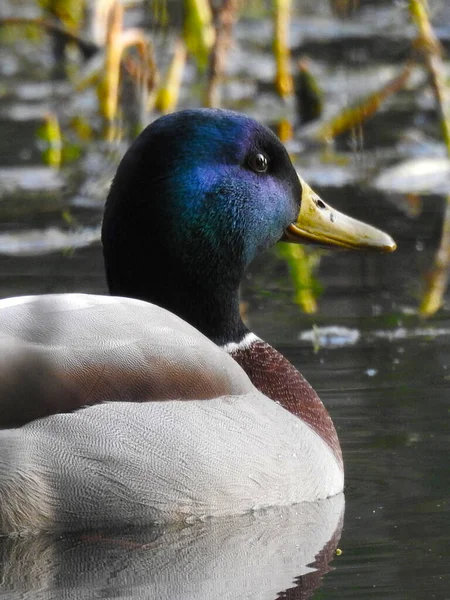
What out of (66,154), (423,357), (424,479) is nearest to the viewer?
(424,479)

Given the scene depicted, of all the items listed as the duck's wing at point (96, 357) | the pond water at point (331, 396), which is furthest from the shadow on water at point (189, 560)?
the duck's wing at point (96, 357)

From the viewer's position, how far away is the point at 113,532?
500cm

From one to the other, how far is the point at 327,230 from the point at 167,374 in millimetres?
1488

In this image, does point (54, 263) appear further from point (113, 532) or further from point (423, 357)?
point (113, 532)

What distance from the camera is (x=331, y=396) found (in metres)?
6.54

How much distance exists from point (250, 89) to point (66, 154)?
2.63m

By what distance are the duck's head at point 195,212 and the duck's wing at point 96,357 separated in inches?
16.3

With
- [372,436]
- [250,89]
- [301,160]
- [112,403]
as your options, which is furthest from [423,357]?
[250,89]

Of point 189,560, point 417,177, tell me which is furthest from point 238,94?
point 189,560

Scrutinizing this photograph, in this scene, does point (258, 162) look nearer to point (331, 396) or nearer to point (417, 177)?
point (331, 396)

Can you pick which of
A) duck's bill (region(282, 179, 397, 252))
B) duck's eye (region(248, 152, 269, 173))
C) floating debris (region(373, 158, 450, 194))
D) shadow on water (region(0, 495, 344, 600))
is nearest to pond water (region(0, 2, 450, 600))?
shadow on water (region(0, 495, 344, 600))

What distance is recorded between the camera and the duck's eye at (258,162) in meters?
5.89

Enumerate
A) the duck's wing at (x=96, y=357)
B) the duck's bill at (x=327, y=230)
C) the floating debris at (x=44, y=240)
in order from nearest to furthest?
the duck's wing at (x=96, y=357) → the duck's bill at (x=327, y=230) → the floating debris at (x=44, y=240)

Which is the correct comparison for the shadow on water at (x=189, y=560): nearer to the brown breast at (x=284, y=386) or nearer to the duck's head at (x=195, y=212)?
the brown breast at (x=284, y=386)
